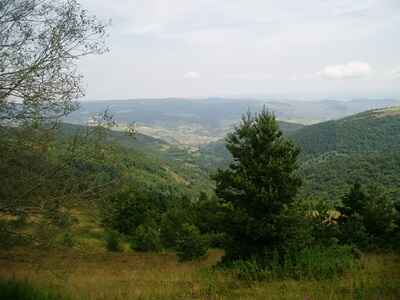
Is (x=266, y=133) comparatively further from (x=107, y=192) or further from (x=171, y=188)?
(x=171, y=188)

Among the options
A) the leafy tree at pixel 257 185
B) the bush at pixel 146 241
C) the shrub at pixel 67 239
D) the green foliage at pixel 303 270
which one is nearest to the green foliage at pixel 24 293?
the shrub at pixel 67 239

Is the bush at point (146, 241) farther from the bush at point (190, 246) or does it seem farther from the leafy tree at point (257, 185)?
the leafy tree at point (257, 185)

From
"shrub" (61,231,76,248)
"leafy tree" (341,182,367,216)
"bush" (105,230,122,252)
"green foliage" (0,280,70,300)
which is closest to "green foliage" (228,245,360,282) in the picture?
"shrub" (61,231,76,248)

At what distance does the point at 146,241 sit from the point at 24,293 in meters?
36.2

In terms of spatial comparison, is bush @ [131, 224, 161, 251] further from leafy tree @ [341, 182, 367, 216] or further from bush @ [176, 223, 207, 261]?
leafy tree @ [341, 182, 367, 216]

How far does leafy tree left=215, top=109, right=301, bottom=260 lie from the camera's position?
16.4 m

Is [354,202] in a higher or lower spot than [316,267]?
lower

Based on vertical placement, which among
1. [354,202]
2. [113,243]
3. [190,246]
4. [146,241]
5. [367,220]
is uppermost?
[354,202]

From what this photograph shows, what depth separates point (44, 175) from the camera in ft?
26.2

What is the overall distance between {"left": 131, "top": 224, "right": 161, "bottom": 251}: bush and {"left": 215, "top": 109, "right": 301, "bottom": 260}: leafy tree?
2493 cm

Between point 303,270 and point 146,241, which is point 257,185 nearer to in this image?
point 303,270

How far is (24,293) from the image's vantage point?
6.31 metres

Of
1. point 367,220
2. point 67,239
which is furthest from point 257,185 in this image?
point 367,220

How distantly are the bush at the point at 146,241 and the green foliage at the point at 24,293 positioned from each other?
35874 millimetres
